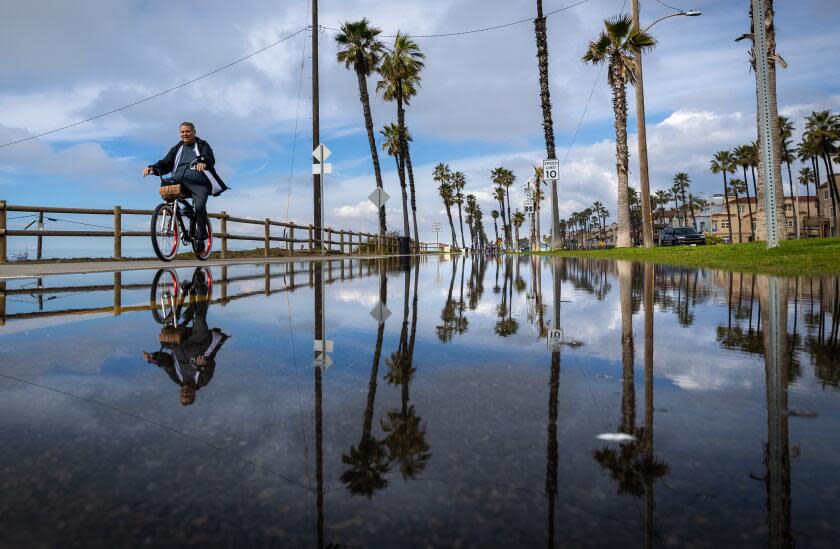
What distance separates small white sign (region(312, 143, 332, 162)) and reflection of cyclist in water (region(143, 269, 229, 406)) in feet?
52.6

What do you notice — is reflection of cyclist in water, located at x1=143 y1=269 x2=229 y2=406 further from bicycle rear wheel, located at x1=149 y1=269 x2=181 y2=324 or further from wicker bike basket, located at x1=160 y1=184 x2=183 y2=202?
wicker bike basket, located at x1=160 y1=184 x2=183 y2=202

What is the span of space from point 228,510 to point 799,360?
284 centimetres

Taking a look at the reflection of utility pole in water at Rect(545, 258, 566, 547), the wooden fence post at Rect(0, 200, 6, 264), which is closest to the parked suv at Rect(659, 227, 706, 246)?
the wooden fence post at Rect(0, 200, 6, 264)

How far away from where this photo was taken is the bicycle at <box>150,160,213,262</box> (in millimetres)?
9320

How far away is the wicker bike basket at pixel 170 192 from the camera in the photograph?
930 cm

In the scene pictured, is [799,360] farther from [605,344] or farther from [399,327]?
[399,327]

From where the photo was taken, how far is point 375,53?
122 ft

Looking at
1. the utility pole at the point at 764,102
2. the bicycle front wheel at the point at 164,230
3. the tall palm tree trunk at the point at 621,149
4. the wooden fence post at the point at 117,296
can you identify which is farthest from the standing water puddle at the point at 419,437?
the tall palm tree trunk at the point at 621,149

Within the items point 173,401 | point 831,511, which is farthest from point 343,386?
point 831,511

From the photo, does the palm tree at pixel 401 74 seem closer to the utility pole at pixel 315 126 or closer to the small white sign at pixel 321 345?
the utility pole at pixel 315 126

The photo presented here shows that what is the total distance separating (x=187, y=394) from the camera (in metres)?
2.22

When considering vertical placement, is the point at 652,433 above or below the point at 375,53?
below

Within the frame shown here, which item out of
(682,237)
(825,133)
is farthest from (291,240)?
(825,133)

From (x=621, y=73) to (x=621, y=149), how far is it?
3508 millimetres
